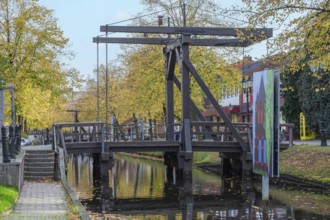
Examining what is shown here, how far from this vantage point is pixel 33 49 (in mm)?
33906

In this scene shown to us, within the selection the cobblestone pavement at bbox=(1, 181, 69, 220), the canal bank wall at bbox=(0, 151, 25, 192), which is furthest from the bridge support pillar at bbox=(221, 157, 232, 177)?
the canal bank wall at bbox=(0, 151, 25, 192)

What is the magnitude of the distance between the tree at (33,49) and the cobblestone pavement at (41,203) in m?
16.3

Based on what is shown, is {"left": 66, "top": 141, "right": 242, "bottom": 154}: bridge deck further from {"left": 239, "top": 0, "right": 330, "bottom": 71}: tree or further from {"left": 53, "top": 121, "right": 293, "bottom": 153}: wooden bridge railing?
{"left": 239, "top": 0, "right": 330, "bottom": 71}: tree

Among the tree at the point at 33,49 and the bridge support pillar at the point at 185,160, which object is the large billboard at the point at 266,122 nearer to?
the bridge support pillar at the point at 185,160

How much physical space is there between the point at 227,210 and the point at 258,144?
277 inches

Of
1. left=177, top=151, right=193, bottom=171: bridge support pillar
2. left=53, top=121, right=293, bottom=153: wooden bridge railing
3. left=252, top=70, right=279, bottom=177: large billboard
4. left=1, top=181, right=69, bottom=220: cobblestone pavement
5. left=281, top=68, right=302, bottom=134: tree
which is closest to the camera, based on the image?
left=252, top=70, right=279, bottom=177: large billboard

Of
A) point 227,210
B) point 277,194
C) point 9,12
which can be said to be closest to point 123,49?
point 9,12

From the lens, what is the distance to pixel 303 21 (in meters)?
17.2

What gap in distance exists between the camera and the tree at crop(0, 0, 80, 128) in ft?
110

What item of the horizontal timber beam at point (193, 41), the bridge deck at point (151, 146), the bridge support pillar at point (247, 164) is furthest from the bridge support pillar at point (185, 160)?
the horizontal timber beam at point (193, 41)

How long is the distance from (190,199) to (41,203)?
24.3 feet

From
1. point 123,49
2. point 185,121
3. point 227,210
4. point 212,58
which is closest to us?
point 227,210

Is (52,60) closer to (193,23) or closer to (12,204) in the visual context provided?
(193,23)

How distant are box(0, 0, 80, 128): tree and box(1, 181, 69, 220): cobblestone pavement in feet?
53.5
